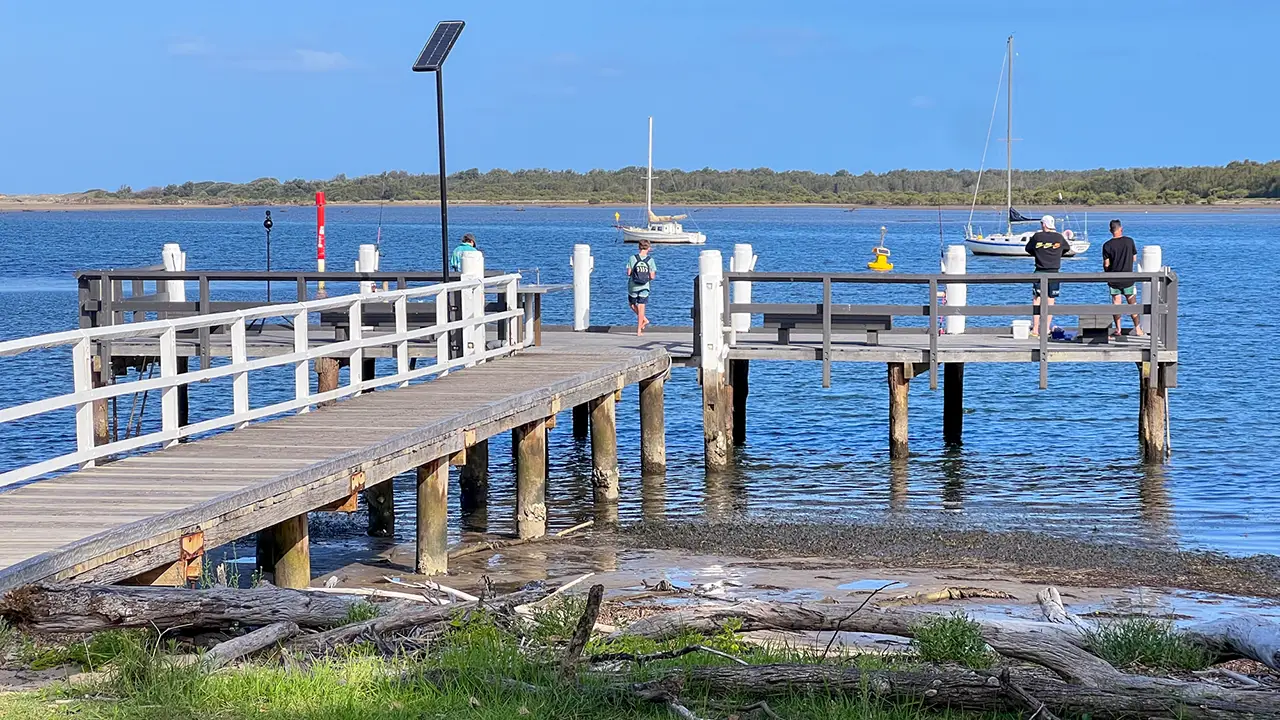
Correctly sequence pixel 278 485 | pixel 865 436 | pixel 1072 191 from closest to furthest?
pixel 278 485 → pixel 865 436 → pixel 1072 191

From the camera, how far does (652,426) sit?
1867 cm

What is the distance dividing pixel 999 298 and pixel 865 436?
34603 mm

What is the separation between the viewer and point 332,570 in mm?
13438

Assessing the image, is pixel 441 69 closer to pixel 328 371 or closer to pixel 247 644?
pixel 328 371

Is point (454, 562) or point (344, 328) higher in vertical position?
point (344, 328)

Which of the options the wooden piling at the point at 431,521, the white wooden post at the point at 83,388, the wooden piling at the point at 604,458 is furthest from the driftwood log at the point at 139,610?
the wooden piling at the point at 604,458

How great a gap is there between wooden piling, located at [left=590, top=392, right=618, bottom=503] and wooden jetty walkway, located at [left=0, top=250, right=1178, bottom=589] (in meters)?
0.02

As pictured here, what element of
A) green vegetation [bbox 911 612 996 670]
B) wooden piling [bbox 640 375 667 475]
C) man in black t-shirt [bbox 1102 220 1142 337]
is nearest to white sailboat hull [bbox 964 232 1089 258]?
man in black t-shirt [bbox 1102 220 1142 337]

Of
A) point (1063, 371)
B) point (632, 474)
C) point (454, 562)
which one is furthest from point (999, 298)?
point (454, 562)

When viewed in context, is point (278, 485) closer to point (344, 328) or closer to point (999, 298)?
point (344, 328)

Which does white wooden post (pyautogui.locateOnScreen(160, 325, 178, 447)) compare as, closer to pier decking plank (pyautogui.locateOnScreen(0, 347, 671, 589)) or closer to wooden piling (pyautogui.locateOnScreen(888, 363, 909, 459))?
pier decking plank (pyautogui.locateOnScreen(0, 347, 671, 589))

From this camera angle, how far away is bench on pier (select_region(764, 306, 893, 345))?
737 inches

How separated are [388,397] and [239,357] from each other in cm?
244

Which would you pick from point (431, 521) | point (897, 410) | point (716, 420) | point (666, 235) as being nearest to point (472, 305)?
point (716, 420)
